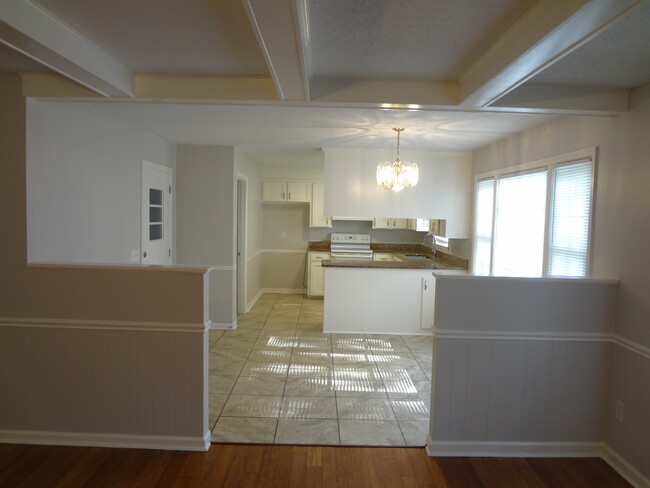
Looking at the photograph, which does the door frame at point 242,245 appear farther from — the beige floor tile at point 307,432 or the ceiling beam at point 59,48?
the ceiling beam at point 59,48

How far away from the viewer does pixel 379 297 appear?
5148mm

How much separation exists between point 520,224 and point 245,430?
3.05m

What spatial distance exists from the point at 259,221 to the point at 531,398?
18.6 ft

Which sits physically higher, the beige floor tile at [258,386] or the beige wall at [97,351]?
the beige wall at [97,351]

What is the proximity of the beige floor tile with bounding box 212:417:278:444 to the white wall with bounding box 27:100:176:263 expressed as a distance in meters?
1.62

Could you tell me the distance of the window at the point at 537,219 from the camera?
119 inches

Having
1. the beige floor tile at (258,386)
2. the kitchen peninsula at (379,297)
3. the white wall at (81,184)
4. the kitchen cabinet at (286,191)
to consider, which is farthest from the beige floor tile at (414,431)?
the kitchen cabinet at (286,191)

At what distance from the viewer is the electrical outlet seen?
8.37ft

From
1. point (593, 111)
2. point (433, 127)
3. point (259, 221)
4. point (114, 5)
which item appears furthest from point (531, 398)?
point (259, 221)

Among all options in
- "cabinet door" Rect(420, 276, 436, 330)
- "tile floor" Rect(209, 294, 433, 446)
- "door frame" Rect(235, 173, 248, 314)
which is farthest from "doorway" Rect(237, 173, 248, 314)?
"cabinet door" Rect(420, 276, 436, 330)

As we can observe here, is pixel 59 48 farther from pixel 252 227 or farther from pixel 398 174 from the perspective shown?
pixel 252 227

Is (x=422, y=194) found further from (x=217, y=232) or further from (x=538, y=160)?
(x=217, y=232)

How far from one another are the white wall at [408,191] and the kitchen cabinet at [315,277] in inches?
87.5

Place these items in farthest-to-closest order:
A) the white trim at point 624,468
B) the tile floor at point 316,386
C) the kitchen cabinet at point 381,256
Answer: the kitchen cabinet at point 381,256 < the tile floor at point 316,386 < the white trim at point 624,468
